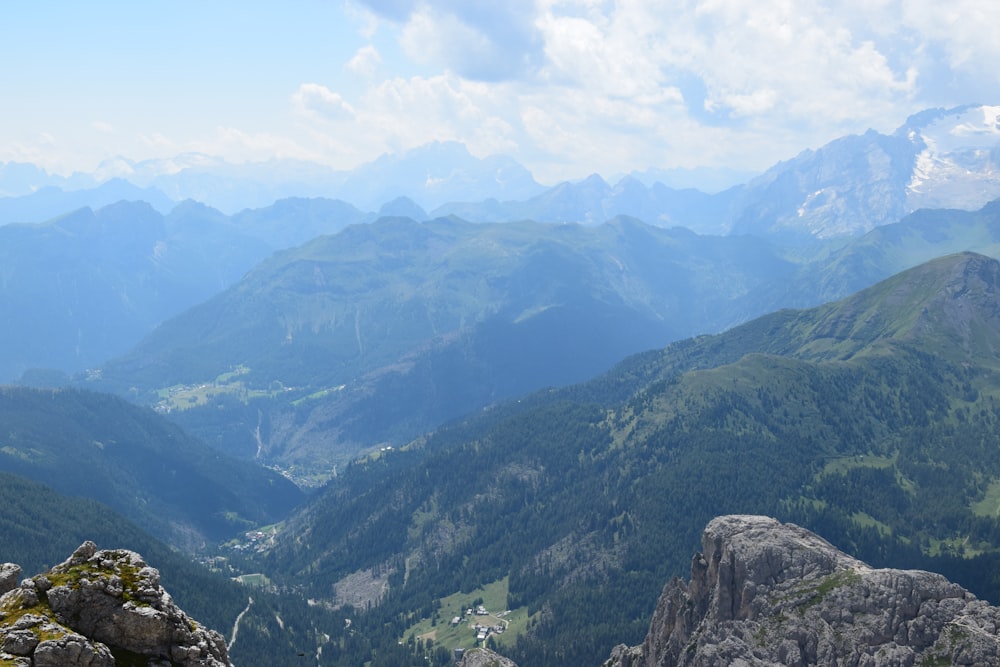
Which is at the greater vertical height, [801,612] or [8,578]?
[8,578]

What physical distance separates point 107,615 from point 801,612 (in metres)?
102

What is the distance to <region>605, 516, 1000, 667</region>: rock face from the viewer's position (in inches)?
4198

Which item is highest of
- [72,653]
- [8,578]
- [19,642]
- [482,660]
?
Result: [8,578]

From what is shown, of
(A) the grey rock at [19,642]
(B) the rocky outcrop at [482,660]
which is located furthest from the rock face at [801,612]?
(A) the grey rock at [19,642]

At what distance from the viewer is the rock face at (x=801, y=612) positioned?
106625 mm

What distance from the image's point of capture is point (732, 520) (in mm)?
143500

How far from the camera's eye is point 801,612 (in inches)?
4737

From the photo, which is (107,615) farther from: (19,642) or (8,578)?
(8,578)

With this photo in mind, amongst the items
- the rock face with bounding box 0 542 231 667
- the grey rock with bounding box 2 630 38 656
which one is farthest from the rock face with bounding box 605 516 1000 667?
the grey rock with bounding box 2 630 38 656

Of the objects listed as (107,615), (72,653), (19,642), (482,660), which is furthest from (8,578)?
(482,660)

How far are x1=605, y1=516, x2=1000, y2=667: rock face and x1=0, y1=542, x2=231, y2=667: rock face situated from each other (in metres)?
92.8

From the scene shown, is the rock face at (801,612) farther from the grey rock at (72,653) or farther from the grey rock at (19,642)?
the grey rock at (19,642)

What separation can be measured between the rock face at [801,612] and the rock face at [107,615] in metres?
92.8

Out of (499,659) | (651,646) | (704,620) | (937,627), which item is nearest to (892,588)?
(937,627)
